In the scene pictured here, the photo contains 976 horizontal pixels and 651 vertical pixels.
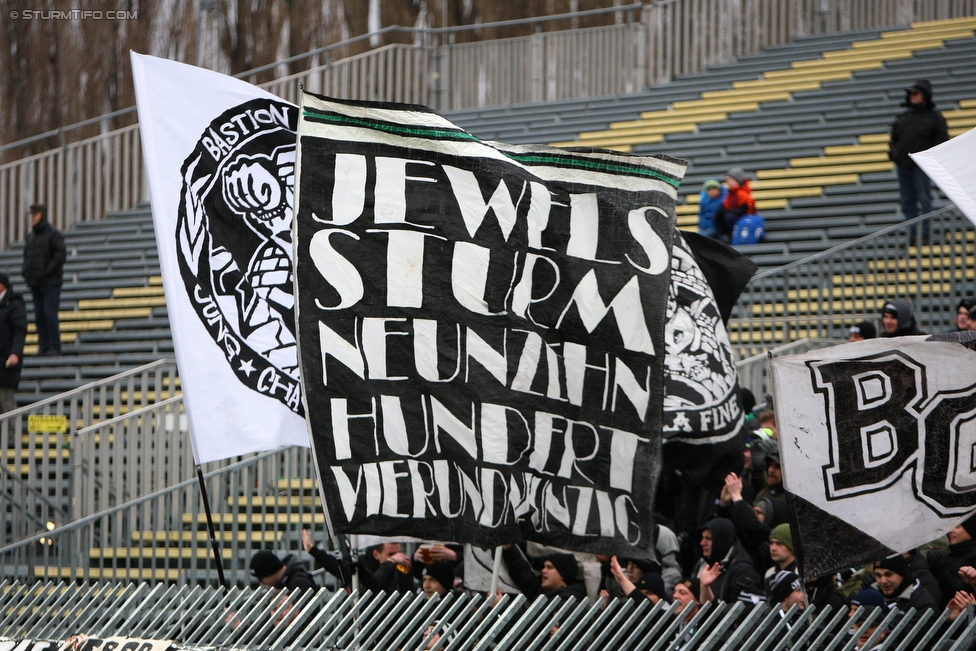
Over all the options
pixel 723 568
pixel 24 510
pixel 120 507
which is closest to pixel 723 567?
pixel 723 568

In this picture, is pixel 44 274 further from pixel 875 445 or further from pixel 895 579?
pixel 875 445

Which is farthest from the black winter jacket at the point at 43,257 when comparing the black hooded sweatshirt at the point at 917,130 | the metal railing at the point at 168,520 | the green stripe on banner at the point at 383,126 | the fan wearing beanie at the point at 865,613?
the fan wearing beanie at the point at 865,613

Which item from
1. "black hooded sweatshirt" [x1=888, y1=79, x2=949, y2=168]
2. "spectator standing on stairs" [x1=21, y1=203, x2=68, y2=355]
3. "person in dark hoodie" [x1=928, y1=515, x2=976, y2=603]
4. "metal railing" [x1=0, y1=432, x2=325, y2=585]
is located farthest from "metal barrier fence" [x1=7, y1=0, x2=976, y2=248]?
"person in dark hoodie" [x1=928, y1=515, x2=976, y2=603]

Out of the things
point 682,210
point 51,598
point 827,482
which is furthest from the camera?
point 682,210

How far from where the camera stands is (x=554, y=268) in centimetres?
705

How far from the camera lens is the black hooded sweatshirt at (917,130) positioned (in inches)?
591

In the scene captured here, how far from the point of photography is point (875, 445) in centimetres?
642

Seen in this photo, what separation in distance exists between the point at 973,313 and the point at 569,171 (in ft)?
12.0

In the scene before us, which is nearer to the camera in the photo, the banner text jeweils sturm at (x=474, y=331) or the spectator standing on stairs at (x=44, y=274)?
the banner text jeweils sturm at (x=474, y=331)

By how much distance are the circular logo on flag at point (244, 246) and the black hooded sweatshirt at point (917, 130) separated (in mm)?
9175

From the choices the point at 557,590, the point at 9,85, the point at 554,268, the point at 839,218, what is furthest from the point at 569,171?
the point at 9,85

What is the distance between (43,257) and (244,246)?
9911mm

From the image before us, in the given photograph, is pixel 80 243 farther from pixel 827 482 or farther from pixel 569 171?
pixel 827 482
